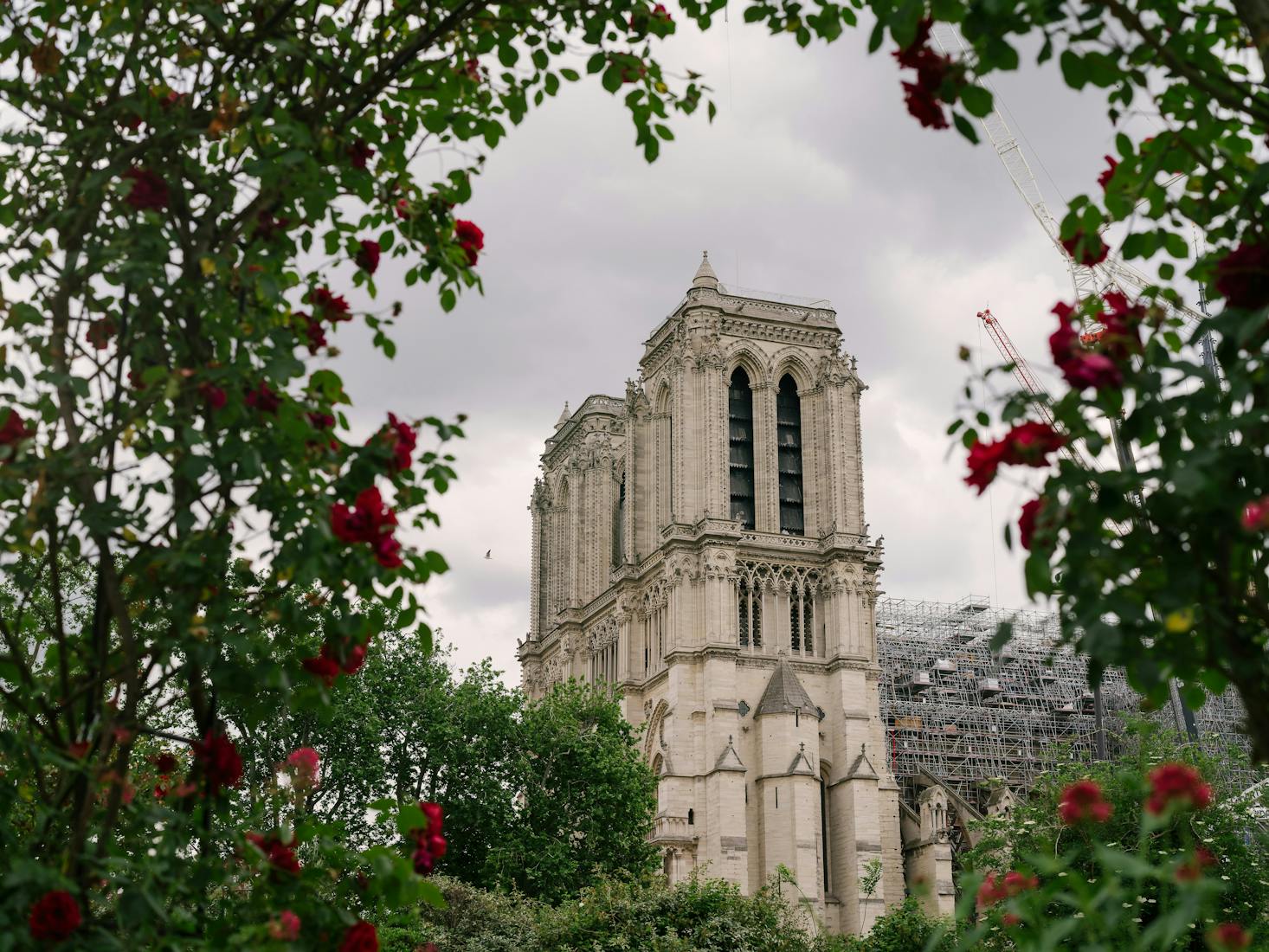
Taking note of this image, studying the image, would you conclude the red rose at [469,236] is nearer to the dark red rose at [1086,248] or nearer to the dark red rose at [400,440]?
the dark red rose at [400,440]

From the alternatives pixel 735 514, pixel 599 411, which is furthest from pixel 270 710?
pixel 599 411

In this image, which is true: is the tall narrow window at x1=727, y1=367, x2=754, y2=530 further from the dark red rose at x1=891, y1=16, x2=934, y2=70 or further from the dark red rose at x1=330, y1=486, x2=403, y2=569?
the dark red rose at x1=891, y1=16, x2=934, y2=70

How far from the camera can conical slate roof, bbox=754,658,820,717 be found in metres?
59.8

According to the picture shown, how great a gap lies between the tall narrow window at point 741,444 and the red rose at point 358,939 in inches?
2360

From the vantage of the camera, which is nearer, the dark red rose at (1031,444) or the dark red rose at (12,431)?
the dark red rose at (1031,444)

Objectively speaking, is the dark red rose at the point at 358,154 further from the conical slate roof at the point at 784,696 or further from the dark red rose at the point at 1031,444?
the conical slate roof at the point at 784,696

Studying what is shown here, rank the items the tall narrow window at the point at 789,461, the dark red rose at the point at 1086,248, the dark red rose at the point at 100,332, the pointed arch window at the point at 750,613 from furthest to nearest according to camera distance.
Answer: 1. the tall narrow window at the point at 789,461
2. the pointed arch window at the point at 750,613
3. the dark red rose at the point at 100,332
4. the dark red rose at the point at 1086,248

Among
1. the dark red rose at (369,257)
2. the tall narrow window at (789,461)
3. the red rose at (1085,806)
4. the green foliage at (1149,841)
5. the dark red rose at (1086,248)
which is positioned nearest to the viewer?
the red rose at (1085,806)

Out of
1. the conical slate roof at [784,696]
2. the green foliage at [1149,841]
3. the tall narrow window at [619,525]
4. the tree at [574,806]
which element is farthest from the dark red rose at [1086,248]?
the tall narrow window at [619,525]

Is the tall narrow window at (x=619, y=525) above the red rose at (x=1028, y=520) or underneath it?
above

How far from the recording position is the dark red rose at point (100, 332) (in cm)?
609

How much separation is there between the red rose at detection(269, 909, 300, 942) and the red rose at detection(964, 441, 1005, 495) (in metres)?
2.71

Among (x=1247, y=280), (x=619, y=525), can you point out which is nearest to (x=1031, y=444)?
(x=1247, y=280)

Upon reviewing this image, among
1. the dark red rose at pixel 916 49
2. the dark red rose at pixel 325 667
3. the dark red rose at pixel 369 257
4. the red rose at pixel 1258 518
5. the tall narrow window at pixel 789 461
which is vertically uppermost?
the tall narrow window at pixel 789 461
